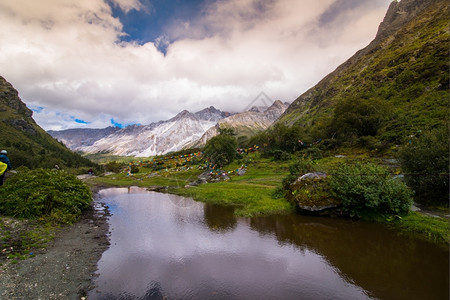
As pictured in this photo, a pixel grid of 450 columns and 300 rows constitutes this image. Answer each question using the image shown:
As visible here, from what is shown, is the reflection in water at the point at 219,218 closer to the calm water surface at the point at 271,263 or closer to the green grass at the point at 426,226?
the calm water surface at the point at 271,263

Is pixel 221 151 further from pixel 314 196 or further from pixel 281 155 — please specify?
pixel 314 196

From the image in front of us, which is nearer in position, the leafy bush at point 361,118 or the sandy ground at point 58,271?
the sandy ground at point 58,271

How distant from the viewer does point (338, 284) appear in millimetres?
12711

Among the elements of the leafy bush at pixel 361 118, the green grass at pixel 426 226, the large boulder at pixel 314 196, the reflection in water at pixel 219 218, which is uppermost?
the leafy bush at pixel 361 118

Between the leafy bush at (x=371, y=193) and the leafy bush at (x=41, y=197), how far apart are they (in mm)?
28690

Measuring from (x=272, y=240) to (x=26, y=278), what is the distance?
16.3 meters

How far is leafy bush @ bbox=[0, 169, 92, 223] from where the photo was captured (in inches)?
831

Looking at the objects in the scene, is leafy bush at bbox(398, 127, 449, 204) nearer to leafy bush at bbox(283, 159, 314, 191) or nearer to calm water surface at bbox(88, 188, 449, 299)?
calm water surface at bbox(88, 188, 449, 299)

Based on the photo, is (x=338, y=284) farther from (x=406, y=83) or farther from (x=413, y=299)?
(x=406, y=83)

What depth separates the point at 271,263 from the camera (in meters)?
15.4

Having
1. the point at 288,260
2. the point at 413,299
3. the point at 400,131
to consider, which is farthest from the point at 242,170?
the point at 413,299

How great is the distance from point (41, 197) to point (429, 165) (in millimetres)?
38825

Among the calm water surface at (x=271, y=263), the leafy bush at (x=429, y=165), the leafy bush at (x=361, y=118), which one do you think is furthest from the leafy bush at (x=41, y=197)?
the leafy bush at (x=361, y=118)

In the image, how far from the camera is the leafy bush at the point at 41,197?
69.3 feet
